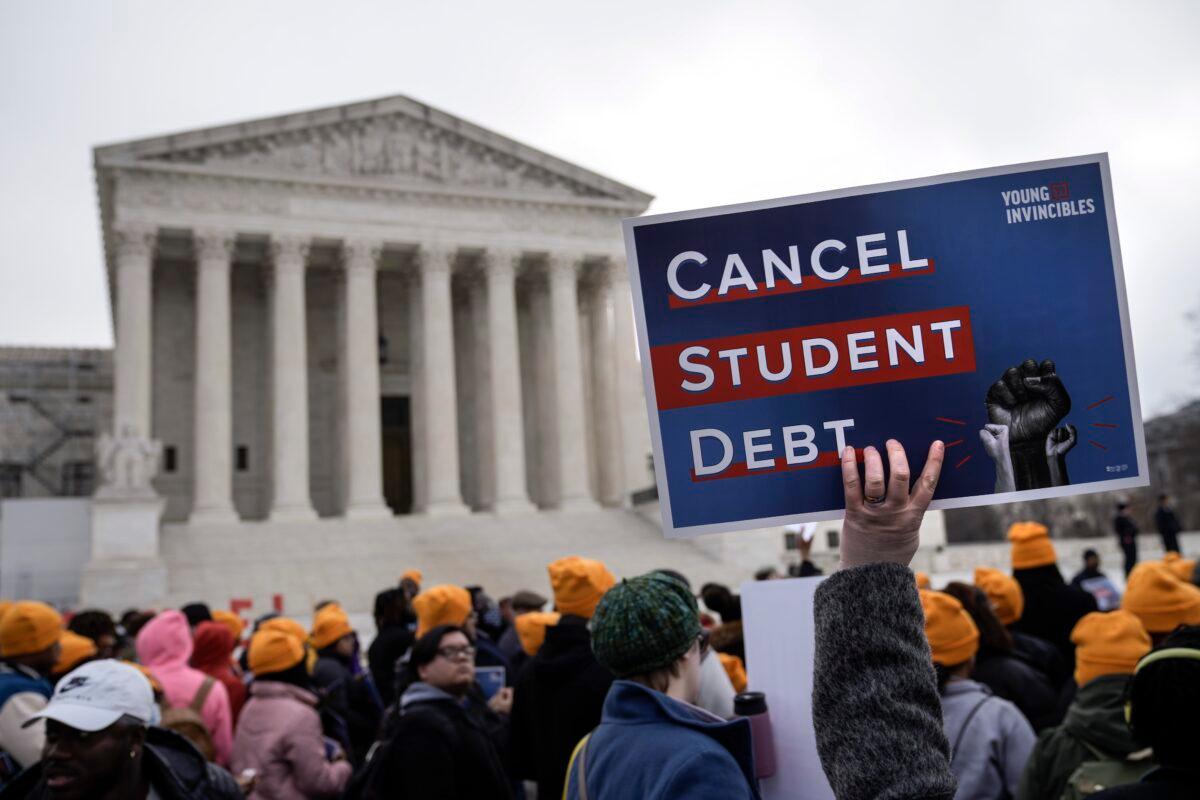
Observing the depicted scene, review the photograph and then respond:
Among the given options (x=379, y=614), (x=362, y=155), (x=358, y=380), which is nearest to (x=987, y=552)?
(x=358, y=380)

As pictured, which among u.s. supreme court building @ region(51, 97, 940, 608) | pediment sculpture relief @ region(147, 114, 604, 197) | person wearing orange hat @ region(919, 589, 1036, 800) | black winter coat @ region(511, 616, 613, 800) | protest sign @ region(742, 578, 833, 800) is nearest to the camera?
protest sign @ region(742, 578, 833, 800)

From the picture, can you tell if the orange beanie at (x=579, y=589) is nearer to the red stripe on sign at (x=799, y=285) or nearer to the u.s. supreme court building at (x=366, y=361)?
the red stripe on sign at (x=799, y=285)

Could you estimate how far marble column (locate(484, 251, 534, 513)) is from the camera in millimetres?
37594

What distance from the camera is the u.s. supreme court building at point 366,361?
3133 centimetres

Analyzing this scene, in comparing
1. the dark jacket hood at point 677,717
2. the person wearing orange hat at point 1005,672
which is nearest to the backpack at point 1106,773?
the dark jacket hood at point 677,717

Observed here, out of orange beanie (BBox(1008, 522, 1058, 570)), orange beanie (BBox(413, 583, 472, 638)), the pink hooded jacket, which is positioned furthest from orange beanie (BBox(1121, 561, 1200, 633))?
the pink hooded jacket

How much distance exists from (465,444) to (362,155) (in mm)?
12301

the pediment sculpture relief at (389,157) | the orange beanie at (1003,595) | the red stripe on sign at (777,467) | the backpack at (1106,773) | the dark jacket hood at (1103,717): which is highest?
the pediment sculpture relief at (389,157)

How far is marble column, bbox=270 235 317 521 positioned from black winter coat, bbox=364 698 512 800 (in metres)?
30.7

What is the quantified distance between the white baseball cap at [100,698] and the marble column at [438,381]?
32373mm

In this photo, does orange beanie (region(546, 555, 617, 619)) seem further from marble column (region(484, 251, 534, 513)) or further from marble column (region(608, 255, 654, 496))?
marble column (region(608, 255, 654, 496))

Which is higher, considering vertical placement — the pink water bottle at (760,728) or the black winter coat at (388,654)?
the pink water bottle at (760,728)

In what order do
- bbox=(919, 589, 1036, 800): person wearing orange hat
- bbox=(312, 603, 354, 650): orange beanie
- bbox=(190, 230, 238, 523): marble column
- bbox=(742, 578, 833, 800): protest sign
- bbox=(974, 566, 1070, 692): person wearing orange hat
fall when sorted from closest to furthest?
bbox=(742, 578, 833, 800): protest sign, bbox=(919, 589, 1036, 800): person wearing orange hat, bbox=(974, 566, 1070, 692): person wearing orange hat, bbox=(312, 603, 354, 650): orange beanie, bbox=(190, 230, 238, 523): marble column

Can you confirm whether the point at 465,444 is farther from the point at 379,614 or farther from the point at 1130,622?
the point at 1130,622
